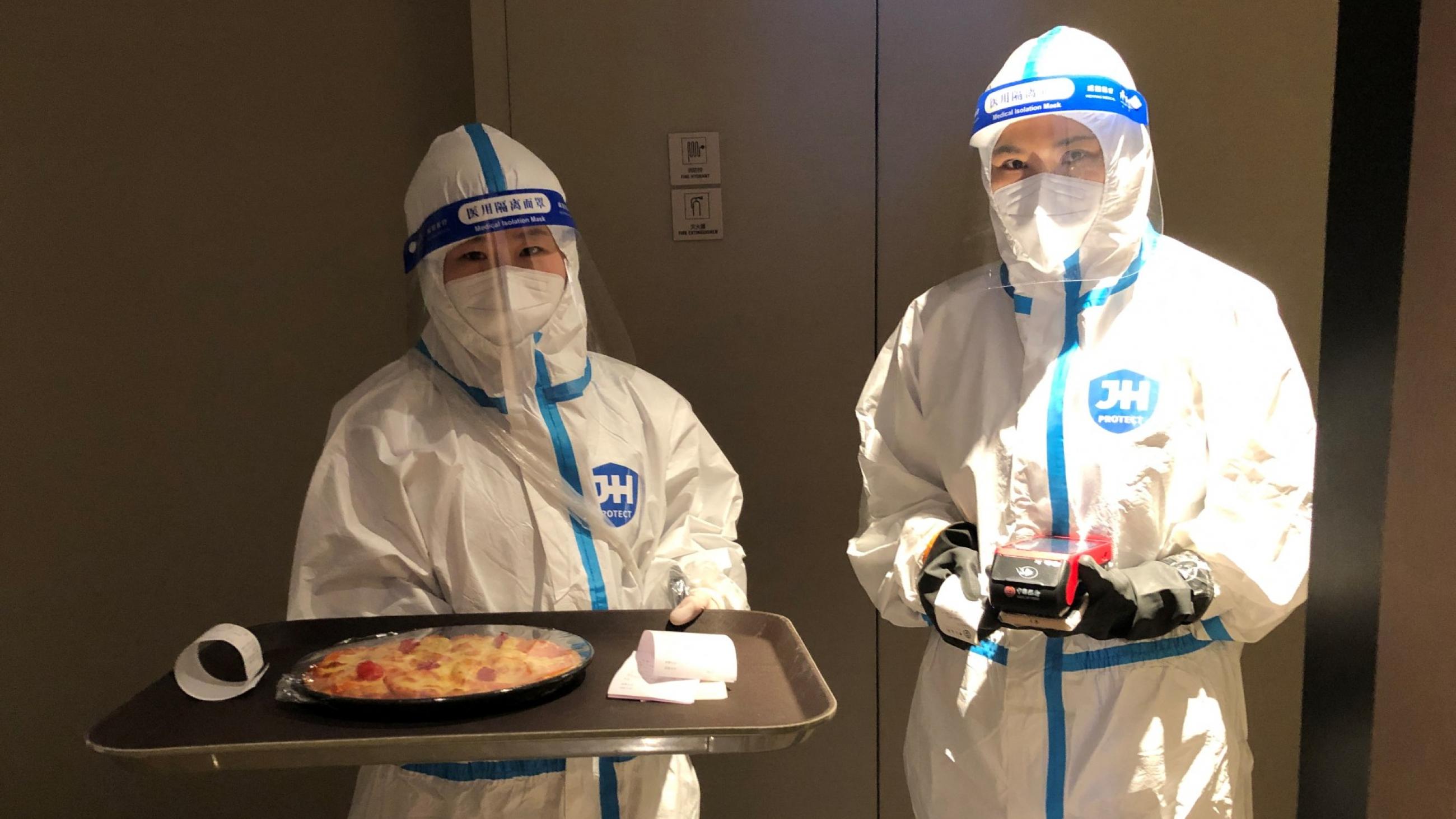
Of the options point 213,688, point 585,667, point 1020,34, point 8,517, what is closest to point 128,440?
point 8,517

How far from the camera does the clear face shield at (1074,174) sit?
143 cm

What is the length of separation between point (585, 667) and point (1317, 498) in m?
0.92

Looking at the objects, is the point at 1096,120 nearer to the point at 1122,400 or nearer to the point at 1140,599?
the point at 1122,400

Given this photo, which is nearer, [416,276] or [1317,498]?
[1317,498]

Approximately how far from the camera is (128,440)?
1.67 m

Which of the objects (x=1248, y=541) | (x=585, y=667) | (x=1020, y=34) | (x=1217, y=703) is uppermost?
(x=1020, y=34)

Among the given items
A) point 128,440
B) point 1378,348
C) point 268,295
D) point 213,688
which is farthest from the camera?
point 268,295

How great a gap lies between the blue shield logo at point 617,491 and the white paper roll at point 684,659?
14.5 inches

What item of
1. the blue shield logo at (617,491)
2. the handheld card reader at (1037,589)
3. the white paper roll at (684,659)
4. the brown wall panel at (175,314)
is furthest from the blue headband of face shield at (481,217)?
the handheld card reader at (1037,589)

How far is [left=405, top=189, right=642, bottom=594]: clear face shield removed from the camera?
149 cm

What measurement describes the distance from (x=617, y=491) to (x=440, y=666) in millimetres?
457

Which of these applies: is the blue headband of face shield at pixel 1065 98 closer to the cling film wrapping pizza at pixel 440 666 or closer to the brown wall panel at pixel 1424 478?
the cling film wrapping pizza at pixel 440 666

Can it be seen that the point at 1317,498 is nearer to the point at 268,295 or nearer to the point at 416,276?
the point at 416,276

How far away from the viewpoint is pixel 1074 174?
57.5 inches
